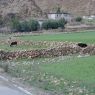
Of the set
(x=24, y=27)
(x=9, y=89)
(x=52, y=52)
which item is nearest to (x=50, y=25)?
(x=24, y=27)

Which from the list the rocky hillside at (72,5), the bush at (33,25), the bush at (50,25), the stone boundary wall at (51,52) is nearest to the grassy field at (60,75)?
the stone boundary wall at (51,52)

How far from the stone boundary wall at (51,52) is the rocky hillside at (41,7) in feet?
188

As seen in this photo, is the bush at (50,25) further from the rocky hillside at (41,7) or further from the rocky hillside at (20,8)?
the rocky hillside at (20,8)

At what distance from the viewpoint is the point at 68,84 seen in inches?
754

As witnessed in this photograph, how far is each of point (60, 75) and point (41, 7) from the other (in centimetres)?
10553

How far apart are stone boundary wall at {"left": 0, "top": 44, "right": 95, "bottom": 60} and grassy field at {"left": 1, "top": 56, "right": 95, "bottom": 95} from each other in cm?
412

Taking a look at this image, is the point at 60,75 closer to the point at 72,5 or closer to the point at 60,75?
the point at 60,75

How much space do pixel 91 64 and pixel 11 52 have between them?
9.09 m

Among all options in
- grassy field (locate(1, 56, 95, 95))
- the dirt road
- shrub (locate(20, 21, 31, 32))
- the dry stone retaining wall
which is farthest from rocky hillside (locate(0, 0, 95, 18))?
the dirt road

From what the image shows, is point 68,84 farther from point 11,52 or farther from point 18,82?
point 11,52

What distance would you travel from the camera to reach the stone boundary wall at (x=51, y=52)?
32.8 metres

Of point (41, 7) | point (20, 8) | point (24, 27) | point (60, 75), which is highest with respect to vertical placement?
point (60, 75)

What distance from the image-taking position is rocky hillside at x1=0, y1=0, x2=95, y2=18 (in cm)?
9694

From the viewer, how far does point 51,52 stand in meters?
34.1
